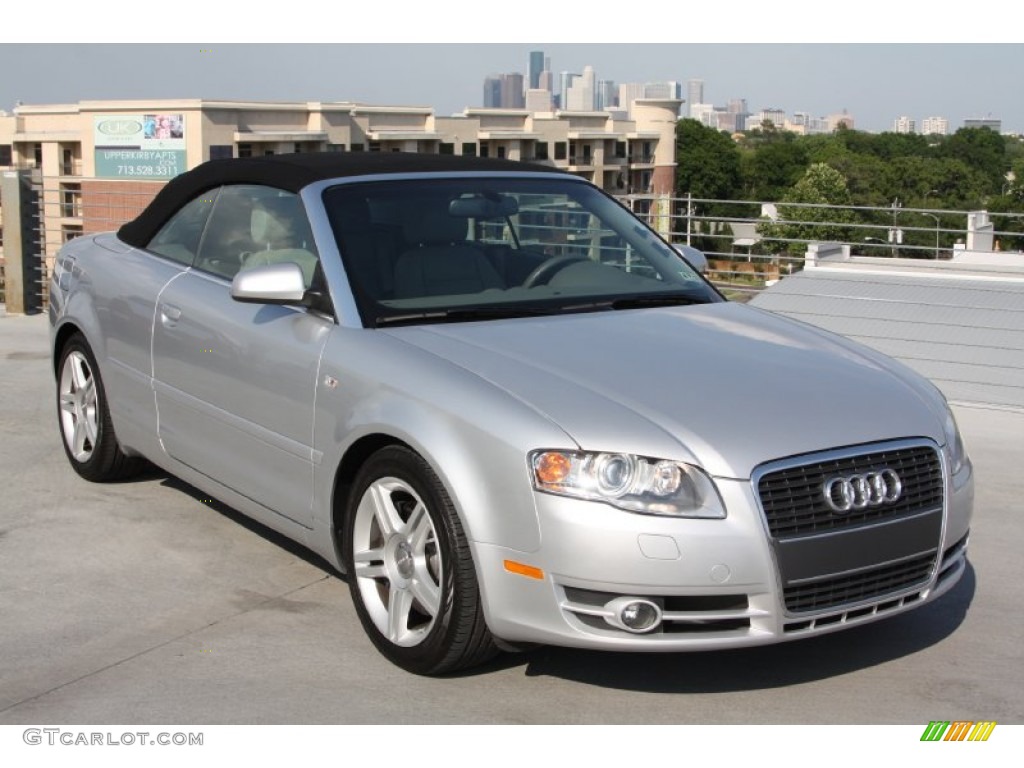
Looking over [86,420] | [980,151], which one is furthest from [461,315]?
[980,151]

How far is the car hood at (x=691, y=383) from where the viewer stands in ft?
12.5

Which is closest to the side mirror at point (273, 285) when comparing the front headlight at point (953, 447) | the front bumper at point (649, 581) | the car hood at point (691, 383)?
the car hood at point (691, 383)

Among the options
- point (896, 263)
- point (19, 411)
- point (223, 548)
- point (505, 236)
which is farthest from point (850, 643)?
point (896, 263)

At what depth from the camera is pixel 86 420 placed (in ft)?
21.3

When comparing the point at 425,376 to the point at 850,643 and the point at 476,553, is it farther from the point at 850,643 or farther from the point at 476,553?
the point at 850,643

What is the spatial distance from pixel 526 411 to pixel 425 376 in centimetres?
45

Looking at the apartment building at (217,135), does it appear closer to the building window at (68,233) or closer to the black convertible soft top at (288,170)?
the building window at (68,233)

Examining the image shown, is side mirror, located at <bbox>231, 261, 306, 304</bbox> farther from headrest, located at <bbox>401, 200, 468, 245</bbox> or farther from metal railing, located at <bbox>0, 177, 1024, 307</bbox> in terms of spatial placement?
metal railing, located at <bbox>0, 177, 1024, 307</bbox>

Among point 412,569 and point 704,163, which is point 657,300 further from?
point 704,163

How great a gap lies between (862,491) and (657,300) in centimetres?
149

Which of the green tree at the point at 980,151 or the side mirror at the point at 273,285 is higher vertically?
the green tree at the point at 980,151

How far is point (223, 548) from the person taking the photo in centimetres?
561

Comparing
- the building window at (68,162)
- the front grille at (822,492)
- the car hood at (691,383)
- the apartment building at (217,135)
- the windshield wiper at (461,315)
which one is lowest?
the front grille at (822,492)

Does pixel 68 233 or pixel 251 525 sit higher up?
pixel 68 233
